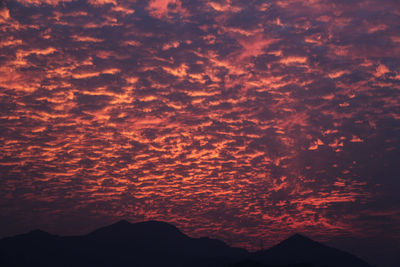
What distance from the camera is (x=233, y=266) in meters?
162

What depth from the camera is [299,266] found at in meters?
178

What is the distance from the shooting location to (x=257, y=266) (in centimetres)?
16500

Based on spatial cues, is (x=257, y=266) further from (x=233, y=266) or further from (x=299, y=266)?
(x=299, y=266)

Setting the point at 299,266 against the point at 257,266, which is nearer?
the point at 257,266

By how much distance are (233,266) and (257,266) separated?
37.7 ft

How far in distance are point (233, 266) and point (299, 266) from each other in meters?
37.5

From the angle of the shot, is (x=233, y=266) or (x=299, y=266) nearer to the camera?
(x=233, y=266)

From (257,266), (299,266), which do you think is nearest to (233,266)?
(257,266)

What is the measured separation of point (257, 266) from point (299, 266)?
26305 mm
